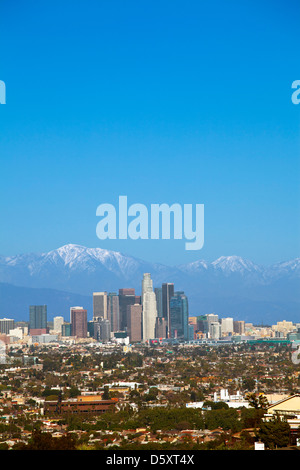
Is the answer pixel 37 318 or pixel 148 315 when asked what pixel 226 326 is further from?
pixel 37 318

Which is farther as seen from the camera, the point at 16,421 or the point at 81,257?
the point at 81,257

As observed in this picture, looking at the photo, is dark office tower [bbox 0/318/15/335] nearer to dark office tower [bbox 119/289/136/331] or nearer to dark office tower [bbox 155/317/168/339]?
dark office tower [bbox 119/289/136/331]

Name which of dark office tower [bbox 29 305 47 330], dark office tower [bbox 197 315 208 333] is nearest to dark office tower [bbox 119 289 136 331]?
dark office tower [bbox 197 315 208 333]

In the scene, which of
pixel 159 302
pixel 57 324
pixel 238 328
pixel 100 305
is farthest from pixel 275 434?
pixel 57 324
